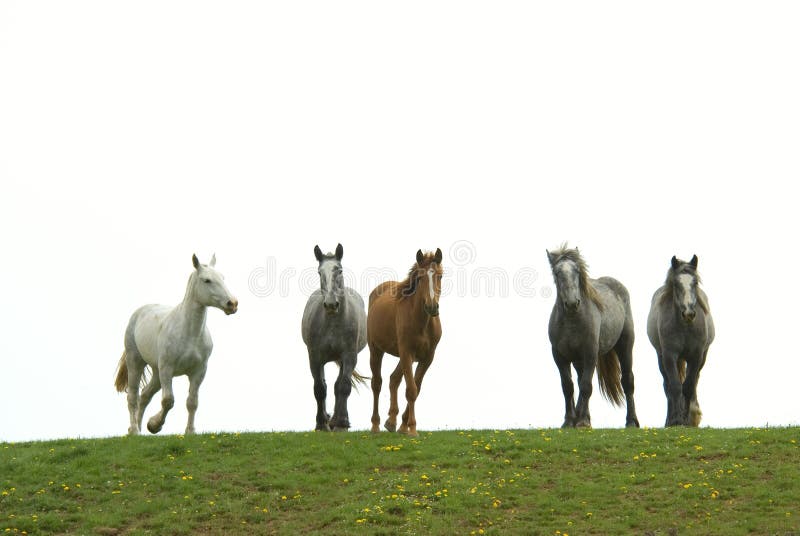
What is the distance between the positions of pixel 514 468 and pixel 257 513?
398 cm

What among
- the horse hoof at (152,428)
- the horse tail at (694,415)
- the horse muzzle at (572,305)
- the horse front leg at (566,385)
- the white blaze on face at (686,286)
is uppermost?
the white blaze on face at (686,286)

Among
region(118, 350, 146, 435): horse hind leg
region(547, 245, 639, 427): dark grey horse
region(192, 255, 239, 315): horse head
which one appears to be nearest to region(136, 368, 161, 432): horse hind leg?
region(118, 350, 146, 435): horse hind leg

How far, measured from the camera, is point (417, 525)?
14391 mm

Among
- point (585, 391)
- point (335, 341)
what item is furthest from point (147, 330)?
point (585, 391)

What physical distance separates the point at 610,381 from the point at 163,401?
28.9 ft

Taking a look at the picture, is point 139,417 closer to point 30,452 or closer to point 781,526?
point 30,452

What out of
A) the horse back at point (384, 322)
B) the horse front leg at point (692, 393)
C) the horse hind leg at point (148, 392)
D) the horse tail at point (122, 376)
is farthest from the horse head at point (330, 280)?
the horse front leg at point (692, 393)

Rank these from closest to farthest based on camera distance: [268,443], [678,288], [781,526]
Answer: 1. [781,526]
2. [268,443]
3. [678,288]

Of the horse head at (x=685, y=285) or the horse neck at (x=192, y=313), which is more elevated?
the horse head at (x=685, y=285)

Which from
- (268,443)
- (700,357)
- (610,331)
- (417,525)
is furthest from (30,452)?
(700,357)

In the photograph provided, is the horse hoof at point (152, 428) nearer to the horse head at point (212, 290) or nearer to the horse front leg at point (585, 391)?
the horse head at point (212, 290)

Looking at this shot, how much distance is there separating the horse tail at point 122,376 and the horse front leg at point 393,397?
6.18m

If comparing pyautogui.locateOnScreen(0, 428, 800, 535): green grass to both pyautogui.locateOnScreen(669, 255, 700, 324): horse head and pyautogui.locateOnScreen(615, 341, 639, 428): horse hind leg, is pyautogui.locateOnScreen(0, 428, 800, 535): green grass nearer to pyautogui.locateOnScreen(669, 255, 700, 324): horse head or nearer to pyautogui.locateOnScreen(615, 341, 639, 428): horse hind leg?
pyautogui.locateOnScreen(669, 255, 700, 324): horse head

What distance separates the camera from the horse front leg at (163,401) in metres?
19.1
